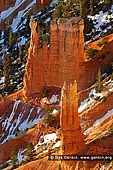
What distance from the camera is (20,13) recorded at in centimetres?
7044

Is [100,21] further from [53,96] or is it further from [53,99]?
[53,99]

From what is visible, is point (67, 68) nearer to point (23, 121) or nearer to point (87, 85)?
point (87, 85)

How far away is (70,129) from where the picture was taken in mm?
31062

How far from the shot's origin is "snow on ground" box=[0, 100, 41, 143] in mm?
42653

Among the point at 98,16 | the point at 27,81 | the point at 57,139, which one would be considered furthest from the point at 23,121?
the point at 98,16

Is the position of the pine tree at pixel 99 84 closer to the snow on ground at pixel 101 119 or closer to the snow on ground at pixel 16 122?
the snow on ground at pixel 101 119

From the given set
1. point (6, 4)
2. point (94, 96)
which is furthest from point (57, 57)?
point (6, 4)

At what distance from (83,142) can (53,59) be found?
1427 cm

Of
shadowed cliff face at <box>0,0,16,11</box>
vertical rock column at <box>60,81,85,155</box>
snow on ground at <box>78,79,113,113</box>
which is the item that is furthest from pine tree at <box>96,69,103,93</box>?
shadowed cliff face at <box>0,0,16,11</box>

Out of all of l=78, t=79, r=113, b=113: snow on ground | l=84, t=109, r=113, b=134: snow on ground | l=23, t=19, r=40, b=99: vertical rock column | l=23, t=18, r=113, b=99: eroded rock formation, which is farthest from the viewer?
l=23, t=19, r=40, b=99: vertical rock column

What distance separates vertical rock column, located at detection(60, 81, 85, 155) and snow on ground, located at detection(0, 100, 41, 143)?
1121 cm

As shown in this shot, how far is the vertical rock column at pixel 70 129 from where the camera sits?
101ft

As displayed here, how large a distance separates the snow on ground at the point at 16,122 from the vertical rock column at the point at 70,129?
1121cm

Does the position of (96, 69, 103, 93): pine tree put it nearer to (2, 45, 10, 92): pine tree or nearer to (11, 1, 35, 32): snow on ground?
(2, 45, 10, 92): pine tree
